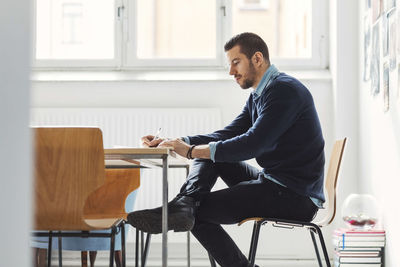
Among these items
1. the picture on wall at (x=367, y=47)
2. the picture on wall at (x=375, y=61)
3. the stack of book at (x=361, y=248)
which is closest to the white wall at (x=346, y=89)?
the picture on wall at (x=367, y=47)

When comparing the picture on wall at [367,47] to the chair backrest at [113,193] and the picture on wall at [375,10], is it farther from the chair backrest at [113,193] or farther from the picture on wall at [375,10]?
the chair backrest at [113,193]

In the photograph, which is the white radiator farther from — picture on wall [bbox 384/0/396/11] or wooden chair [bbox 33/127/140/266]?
wooden chair [bbox 33/127/140/266]

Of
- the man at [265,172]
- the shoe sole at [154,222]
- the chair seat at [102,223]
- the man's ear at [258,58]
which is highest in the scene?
the man's ear at [258,58]

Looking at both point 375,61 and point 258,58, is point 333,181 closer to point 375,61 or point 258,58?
point 258,58

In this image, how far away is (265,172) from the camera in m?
2.43

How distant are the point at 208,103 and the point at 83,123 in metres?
0.82

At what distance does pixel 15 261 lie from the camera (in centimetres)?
37

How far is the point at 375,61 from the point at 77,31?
2.04 metres

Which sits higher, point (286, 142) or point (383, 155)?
point (286, 142)

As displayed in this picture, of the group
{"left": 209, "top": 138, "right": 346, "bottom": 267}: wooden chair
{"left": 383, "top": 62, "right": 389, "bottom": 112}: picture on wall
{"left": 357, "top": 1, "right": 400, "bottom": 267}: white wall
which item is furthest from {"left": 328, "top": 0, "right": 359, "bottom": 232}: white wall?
{"left": 209, "top": 138, "right": 346, "bottom": 267}: wooden chair

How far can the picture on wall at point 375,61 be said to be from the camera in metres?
3.40

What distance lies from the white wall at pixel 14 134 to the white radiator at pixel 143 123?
369cm

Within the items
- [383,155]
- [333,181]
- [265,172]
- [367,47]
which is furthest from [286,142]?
[367,47]

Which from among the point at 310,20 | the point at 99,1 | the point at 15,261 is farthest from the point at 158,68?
the point at 15,261
